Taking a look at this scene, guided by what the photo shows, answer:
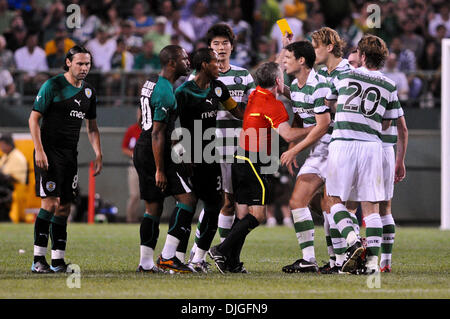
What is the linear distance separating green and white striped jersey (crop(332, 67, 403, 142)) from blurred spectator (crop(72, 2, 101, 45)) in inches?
484

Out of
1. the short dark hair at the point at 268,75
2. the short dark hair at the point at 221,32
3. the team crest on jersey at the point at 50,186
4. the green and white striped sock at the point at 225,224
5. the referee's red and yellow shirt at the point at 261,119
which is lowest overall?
the green and white striped sock at the point at 225,224

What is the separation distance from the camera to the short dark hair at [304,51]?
8.91 meters

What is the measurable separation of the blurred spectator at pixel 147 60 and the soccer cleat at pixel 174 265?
10.9m

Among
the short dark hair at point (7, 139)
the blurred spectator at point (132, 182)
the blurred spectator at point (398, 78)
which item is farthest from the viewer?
the blurred spectator at point (398, 78)

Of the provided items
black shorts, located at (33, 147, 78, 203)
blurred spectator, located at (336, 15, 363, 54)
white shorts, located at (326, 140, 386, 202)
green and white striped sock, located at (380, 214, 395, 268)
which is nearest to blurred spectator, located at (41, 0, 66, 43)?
blurred spectator, located at (336, 15, 363, 54)

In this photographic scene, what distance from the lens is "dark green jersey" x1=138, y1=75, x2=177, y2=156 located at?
813cm

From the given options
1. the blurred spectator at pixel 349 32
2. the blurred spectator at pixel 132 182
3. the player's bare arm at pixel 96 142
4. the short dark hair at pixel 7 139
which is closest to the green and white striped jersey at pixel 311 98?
the player's bare arm at pixel 96 142

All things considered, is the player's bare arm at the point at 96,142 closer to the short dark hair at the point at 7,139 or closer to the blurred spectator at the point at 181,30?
the short dark hair at the point at 7,139

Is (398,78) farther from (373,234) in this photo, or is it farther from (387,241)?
(373,234)

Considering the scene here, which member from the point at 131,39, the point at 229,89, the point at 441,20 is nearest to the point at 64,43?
the point at 131,39

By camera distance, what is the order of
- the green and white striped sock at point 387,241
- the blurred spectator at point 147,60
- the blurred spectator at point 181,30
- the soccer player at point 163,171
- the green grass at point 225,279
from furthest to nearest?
the blurred spectator at point 181,30 → the blurred spectator at point 147,60 → the green and white striped sock at point 387,241 → the soccer player at point 163,171 → the green grass at point 225,279

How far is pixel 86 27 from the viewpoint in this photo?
798 inches

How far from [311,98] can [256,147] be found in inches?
29.2

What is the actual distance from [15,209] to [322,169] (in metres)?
10.4
